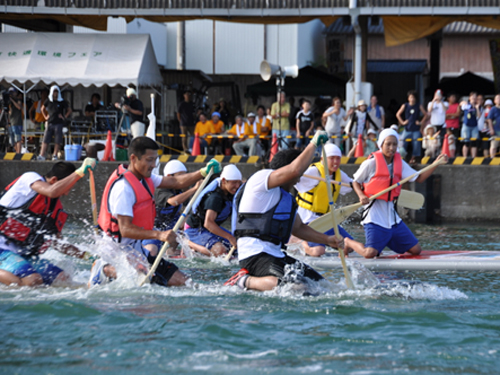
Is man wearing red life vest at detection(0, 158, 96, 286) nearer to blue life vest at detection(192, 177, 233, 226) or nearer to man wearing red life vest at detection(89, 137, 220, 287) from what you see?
man wearing red life vest at detection(89, 137, 220, 287)

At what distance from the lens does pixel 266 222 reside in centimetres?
544

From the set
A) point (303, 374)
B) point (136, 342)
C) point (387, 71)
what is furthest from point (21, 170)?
point (387, 71)

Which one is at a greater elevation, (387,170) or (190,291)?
(387,170)

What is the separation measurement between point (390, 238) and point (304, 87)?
1164 cm

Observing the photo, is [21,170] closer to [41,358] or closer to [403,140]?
[403,140]

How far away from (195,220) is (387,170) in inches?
102

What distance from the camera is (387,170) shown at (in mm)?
7551

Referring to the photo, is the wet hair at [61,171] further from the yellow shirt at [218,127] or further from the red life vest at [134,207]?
the yellow shirt at [218,127]

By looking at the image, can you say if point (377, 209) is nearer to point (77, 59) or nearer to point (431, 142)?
point (431, 142)

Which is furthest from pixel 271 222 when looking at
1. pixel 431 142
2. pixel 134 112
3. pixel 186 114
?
pixel 186 114

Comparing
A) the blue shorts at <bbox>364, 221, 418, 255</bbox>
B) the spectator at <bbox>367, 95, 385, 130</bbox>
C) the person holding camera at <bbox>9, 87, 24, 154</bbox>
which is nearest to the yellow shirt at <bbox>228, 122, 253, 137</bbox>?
the spectator at <bbox>367, 95, 385, 130</bbox>

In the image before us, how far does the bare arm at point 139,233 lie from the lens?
5.36 metres

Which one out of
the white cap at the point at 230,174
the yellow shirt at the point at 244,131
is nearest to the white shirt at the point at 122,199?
the white cap at the point at 230,174

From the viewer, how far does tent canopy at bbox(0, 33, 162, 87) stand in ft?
50.9
